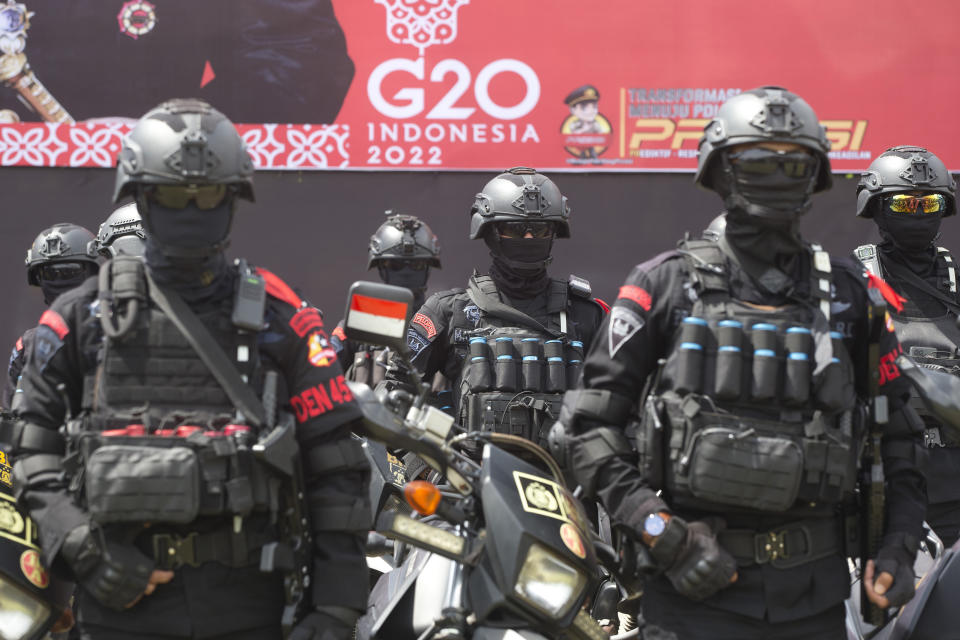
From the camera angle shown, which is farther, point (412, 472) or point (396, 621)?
point (412, 472)

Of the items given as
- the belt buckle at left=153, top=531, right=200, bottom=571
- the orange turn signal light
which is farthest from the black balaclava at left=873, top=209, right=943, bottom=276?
the belt buckle at left=153, top=531, right=200, bottom=571

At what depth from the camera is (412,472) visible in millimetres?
6172

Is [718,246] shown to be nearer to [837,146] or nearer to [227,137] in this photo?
[227,137]

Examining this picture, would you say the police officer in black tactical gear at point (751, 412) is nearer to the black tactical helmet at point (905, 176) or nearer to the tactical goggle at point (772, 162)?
the tactical goggle at point (772, 162)

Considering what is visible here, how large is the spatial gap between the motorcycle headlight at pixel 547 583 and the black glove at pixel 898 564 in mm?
846

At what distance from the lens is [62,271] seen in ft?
21.6

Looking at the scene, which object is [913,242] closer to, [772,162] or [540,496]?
[772,162]

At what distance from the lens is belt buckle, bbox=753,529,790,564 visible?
3.37 m

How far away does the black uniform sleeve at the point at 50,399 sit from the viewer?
331cm

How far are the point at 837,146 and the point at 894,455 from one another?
634 cm

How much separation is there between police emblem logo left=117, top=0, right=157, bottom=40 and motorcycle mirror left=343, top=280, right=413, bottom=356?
6.85m

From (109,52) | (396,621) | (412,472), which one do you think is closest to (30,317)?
(109,52)

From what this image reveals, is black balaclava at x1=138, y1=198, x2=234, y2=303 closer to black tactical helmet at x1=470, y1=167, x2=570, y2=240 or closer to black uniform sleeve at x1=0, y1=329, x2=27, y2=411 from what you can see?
black uniform sleeve at x1=0, y1=329, x2=27, y2=411

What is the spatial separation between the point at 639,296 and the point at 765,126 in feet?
1.95
